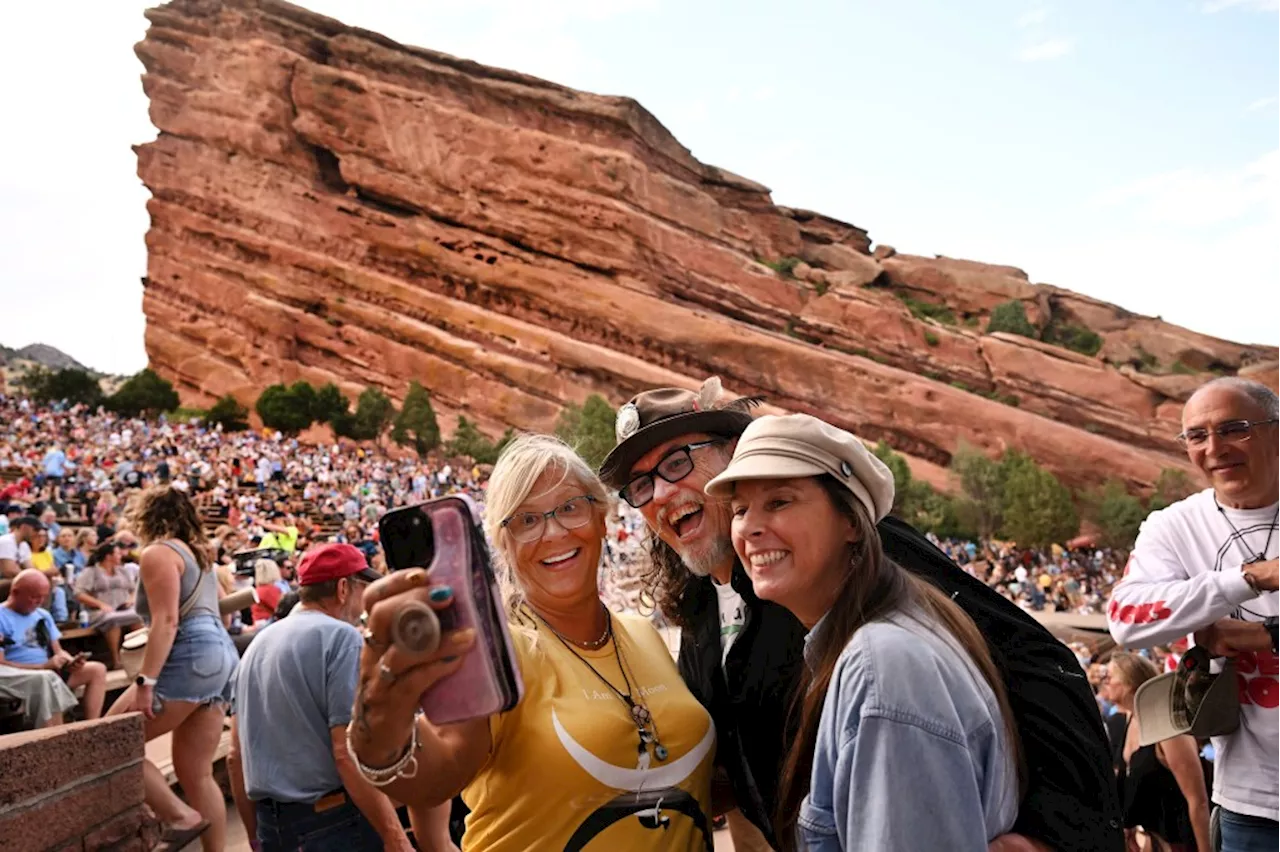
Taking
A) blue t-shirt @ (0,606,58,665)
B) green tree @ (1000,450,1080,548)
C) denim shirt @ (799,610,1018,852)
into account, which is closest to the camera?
denim shirt @ (799,610,1018,852)

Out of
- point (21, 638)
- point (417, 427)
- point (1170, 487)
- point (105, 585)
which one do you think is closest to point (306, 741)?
point (21, 638)

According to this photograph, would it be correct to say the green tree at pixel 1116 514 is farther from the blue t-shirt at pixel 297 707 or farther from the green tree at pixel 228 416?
the blue t-shirt at pixel 297 707

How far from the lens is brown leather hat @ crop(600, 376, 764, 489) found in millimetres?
2498

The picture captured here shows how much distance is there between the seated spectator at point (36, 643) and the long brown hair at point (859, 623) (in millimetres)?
4793

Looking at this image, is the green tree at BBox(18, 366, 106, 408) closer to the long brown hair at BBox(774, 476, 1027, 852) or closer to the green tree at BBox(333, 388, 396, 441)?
the green tree at BBox(333, 388, 396, 441)

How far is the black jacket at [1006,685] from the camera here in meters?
1.55

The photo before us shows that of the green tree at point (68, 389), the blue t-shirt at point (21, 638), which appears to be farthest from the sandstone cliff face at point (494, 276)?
the blue t-shirt at point (21, 638)

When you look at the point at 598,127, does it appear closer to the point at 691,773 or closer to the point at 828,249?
→ the point at 828,249

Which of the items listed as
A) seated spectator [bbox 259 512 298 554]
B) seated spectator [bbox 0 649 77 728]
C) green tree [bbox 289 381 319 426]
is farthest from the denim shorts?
green tree [bbox 289 381 319 426]

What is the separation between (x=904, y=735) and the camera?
52.6 inches

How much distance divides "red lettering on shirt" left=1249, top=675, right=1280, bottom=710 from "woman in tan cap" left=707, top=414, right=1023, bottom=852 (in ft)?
4.20

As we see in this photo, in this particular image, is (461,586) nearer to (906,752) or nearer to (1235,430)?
(906,752)

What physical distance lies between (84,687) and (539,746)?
5004 millimetres

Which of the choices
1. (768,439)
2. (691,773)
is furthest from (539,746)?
(768,439)
